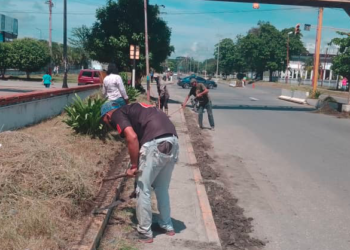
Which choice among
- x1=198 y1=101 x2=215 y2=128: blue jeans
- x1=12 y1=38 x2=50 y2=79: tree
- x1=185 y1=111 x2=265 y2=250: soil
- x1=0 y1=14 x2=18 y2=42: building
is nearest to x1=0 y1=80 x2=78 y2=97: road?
x1=12 y1=38 x2=50 y2=79: tree

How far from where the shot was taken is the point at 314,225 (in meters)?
5.32

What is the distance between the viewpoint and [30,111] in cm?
946

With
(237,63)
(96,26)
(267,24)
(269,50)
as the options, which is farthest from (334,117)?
(237,63)

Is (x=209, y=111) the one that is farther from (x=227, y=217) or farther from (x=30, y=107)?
(x=227, y=217)

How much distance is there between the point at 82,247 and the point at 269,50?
77750mm

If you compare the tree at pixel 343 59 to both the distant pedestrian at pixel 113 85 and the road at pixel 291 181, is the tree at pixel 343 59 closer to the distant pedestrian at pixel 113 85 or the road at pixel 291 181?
the road at pixel 291 181

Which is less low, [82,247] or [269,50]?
[269,50]

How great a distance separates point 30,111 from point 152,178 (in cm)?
602

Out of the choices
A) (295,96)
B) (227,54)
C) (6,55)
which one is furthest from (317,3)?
(227,54)

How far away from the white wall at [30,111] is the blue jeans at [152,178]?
13.6ft

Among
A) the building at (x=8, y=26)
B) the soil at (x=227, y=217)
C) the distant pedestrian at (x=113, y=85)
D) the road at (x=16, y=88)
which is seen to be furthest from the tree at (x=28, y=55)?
the soil at (x=227, y=217)

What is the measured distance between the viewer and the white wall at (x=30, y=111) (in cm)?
807

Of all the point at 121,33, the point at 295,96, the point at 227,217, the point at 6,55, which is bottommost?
the point at 227,217

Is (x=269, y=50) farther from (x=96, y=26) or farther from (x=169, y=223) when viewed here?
(x=169, y=223)
